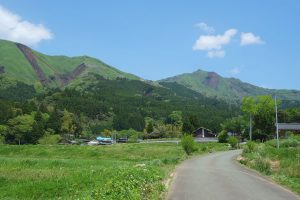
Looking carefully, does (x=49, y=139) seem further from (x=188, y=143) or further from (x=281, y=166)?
(x=281, y=166)

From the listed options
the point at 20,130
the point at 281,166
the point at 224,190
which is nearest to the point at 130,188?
the point at 224,190

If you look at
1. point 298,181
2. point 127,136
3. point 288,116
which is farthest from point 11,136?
point 298,181

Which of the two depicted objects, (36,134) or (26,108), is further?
(26,108)

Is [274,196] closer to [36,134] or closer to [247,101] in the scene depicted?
[247,101]

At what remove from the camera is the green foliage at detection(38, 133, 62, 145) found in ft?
425

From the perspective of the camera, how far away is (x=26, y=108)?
15275 centimetres

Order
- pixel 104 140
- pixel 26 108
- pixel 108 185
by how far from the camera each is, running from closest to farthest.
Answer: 1. pixel 108 185
2. pixel 104 140
3. pixel 26 108

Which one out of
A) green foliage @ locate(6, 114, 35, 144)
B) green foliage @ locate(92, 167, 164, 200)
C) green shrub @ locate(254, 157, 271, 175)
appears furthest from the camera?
green foliage @ locate(6, 114, 35, 144)

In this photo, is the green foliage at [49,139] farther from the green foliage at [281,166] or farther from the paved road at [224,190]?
the paved road at [224,190]

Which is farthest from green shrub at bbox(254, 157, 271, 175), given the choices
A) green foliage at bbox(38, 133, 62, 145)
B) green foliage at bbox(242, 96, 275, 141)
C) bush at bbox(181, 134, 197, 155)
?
green foliage at bbox(38, 133, 62, 145)

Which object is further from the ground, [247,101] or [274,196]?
[247,101]

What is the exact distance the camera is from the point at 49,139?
431ft

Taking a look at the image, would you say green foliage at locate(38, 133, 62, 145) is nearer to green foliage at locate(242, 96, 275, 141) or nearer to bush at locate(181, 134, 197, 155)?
green foliage at locate(242, 96, 275, 141)

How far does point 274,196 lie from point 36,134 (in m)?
118
